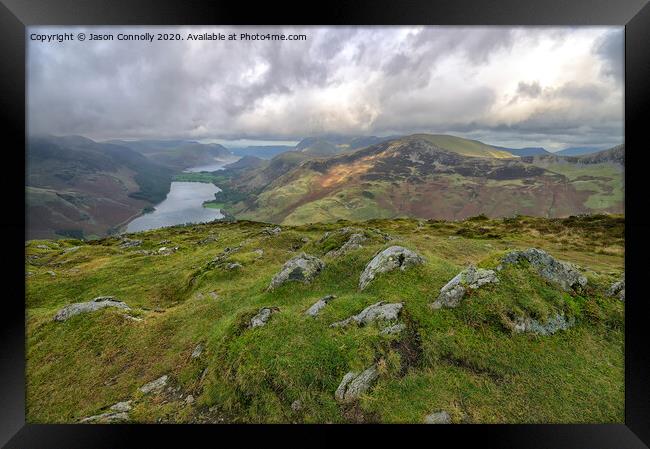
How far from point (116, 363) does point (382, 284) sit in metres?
10.7

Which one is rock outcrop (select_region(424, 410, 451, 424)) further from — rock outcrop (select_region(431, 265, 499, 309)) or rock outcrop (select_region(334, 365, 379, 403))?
rock outcrop (select_region(431, 265, 499, 309))

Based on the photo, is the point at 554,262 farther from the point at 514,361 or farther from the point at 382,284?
the point at 382,284

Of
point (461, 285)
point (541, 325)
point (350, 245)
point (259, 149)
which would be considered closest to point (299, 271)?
point (350, 245)

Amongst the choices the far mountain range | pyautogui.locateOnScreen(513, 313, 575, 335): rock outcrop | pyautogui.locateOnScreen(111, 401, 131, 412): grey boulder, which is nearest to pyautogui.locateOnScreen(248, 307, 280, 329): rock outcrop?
pyautogui.locateOnScreen(111, 401, 131, 412): grey boulder

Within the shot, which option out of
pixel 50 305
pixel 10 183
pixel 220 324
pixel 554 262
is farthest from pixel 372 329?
pixel 50 305

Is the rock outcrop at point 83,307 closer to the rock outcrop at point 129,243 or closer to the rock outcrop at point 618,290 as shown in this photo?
the rock outcrop at point 618,290

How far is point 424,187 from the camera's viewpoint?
96.2 m

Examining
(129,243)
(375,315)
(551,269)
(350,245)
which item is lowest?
(375,315)

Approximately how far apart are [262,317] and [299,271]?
317cm

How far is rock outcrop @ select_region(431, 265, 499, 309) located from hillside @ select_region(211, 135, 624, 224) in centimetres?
5559

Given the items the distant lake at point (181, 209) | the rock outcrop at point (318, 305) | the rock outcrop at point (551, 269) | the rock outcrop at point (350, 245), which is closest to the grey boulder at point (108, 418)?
the rock outcrop at point (318, 305)

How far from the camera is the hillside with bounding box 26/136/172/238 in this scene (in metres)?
17.6

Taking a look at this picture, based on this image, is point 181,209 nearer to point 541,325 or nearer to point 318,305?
point 318,305

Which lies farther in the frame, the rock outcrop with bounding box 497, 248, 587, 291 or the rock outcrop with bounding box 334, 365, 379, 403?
the rock outcrop with bounding box 497, 248, 587, 291
